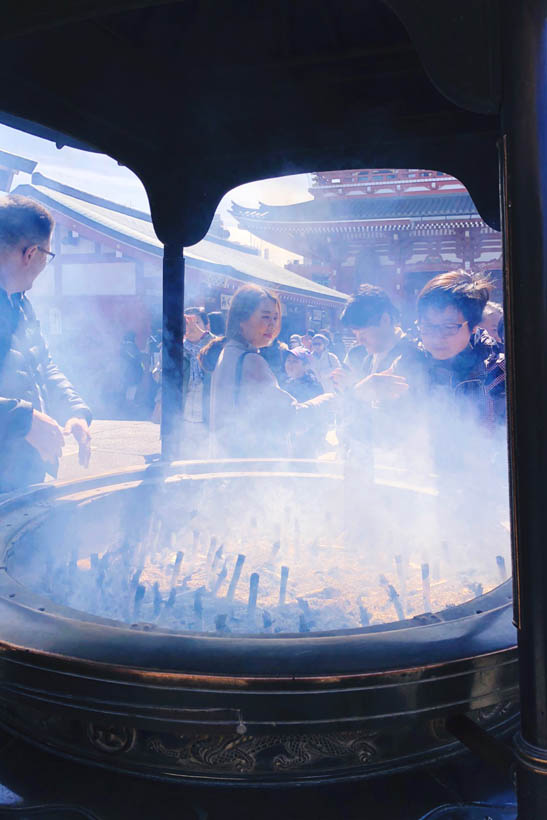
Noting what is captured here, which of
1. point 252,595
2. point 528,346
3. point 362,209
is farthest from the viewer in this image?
point 362,209

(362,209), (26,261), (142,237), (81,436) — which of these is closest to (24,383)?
(81,436)

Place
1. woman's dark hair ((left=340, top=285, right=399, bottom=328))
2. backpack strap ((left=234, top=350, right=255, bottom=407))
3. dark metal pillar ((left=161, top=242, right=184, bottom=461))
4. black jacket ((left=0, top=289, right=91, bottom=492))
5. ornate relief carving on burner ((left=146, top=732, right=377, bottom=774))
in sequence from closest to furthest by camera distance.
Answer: ornate relief carving on burner ((left=146, top=732, right=377, bottom=774))
black jacket ((left=0, top=289, right=91, bottom=492))
backpack strap ((left=234, top=350, right=255, bottom=407))
dark metal pillar ((left=161, top=242, right=184, bottom=461))
woman's dark hair ((left=340, top=285, right=399, bottom=328))

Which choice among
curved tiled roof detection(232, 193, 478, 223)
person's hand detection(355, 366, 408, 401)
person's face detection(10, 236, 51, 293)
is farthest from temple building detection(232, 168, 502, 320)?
person's face detection(10, 236, 51, 293)

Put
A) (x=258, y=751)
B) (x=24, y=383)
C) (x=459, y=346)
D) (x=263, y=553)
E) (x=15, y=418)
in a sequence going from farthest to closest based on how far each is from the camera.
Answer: (x=459, y=346)
(x=24, y=383)
(x=263, y=553)
(x=15, y=418)
(x=258, y=751)

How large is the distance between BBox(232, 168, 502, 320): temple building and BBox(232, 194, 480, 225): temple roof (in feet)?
0.11

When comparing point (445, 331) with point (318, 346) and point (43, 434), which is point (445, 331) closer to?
point (43, 434)

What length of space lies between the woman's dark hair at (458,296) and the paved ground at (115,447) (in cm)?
335

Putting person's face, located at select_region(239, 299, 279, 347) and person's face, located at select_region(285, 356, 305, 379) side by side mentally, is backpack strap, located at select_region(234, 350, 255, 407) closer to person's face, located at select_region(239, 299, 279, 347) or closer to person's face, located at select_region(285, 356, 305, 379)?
person's face, located at select_region(239, 299, 279, 347)

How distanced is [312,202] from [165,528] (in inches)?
846

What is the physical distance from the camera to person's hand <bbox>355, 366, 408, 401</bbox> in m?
3.06

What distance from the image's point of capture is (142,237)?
14.3 meters

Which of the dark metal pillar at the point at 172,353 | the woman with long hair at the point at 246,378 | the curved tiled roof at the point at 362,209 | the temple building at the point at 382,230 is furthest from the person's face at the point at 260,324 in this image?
the curved tiled roof at the point at 362,209

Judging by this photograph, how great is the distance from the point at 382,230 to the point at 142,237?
887 centimetres

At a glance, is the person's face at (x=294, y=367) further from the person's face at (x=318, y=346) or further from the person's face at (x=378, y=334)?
the person's face at (x=318, y=346)
